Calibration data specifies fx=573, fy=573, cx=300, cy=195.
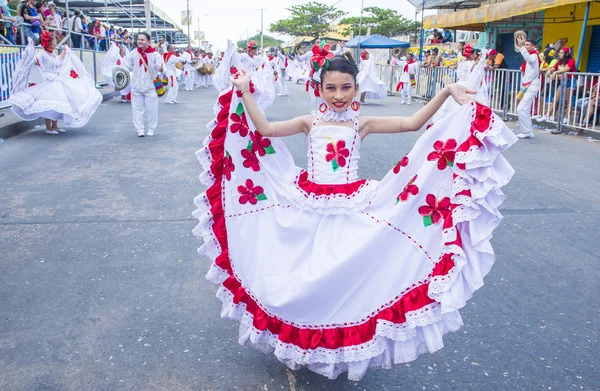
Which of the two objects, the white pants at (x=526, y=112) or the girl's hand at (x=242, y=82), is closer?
the girl's hand at (x=242, y=82)

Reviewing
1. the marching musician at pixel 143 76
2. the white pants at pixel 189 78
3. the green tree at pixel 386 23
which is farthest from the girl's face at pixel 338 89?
the green tree at pixel 386 23

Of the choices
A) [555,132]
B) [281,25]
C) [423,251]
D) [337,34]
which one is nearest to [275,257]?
[423,251]

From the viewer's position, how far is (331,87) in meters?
2.74

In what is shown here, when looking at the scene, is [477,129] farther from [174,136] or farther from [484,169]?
[174,136]

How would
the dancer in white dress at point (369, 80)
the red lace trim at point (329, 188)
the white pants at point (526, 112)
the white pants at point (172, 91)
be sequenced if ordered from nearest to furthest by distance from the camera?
1. the red lace trim at point (329, 188)
2. the white pants at point (526, 112)
3. the dancer in white dress at point (369, 80)
4. the white pants at point (172, 91)

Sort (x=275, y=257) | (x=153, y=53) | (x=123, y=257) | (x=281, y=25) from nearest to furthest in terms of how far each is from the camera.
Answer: (x=275, y=257)
(x=123, y=257)
(x=153, y=53)
(x=281, y=25)

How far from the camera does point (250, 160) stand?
2.85 metres

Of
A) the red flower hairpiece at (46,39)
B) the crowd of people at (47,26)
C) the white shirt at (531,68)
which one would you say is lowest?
the white shirt at (531,68)

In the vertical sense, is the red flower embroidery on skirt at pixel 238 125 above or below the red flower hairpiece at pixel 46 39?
below

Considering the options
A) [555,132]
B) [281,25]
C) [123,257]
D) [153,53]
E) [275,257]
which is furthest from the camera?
[281,25]

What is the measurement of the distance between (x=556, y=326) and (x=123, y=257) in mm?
3053

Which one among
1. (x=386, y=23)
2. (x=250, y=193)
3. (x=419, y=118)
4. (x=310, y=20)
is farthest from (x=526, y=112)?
(x=310, y=20)

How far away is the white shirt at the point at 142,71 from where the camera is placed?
10188mm

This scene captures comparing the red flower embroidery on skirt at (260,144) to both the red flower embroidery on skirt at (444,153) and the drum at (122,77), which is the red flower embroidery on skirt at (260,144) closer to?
the red flower embroidery on skirt at (444,153)
